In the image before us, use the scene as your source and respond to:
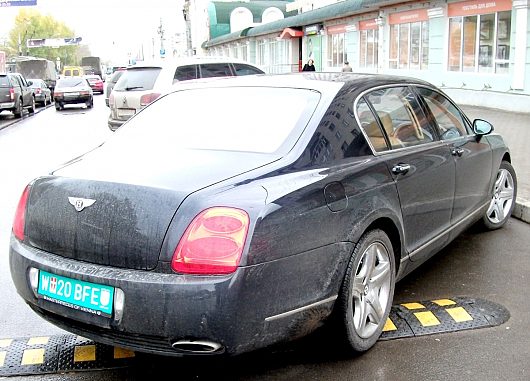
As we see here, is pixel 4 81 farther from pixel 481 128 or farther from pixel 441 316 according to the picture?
pixel 441 316

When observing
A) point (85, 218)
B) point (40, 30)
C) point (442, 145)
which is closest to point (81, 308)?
point (85, 218)

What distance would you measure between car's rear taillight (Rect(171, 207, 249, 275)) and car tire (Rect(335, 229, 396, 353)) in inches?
30.6

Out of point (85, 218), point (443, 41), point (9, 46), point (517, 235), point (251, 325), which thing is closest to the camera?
point (251, 325)

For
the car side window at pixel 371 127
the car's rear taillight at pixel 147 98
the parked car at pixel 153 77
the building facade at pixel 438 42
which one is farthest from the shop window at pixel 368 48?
the car side window at pixel 371 127

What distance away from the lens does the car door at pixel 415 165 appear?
3.93m

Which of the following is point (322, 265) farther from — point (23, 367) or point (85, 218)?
point (23, 367)

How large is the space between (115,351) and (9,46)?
11243 cm

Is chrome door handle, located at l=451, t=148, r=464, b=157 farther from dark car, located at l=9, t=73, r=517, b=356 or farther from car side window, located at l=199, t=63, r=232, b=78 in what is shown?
car side window, located at l=199, t=63, r=232, b=78

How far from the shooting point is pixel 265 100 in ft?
12.8

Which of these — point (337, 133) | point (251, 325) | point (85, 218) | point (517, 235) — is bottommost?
point (517, 235)

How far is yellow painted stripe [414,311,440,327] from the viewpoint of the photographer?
12.9 feet

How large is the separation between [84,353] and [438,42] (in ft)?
66.7

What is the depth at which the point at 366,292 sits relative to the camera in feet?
11.6

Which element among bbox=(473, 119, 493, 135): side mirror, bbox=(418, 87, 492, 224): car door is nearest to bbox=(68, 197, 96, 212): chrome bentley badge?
bbox=(418, 87, 492, 224): car door
